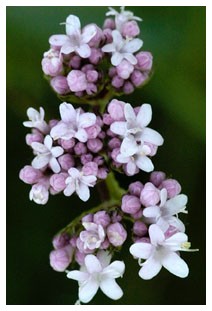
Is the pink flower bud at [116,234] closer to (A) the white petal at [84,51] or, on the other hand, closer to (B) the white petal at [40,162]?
(B) the white petal at [40,162]

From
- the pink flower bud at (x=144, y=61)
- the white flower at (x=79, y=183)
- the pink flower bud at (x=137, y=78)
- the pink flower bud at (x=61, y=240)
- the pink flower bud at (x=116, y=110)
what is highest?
the pink flower bud at (x=144, y=61)

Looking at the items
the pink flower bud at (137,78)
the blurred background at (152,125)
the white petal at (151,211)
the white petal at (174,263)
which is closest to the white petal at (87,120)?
the pink flower bud at (137,78)

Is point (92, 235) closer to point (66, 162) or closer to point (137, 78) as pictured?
point (66, 162)

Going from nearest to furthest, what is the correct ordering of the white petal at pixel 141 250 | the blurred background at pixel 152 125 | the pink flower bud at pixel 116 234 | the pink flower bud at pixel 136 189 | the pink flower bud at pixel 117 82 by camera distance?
1. the white petal at pixel 141 250
2. the pink flower bud at pixel 116 234
3. the pink flower bud at pixel 136 189
4. the pink flower bud at pixel 117 82
5. the blurred background at pixel 152 125

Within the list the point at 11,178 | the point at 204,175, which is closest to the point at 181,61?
the point at 204,175

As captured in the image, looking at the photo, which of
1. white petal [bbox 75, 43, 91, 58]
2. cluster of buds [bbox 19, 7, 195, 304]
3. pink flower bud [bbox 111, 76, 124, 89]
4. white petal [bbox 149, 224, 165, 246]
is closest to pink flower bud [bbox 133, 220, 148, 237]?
cluster of buds [bbox 19, 7, 195, 304]
